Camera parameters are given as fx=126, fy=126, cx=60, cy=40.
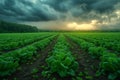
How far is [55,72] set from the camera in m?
6.32

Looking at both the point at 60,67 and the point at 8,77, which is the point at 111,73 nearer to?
the point at 60,67

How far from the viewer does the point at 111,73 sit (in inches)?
225

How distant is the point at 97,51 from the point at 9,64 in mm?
6481

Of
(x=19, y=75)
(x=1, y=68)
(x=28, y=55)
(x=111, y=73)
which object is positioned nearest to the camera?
(x=111, y=73)

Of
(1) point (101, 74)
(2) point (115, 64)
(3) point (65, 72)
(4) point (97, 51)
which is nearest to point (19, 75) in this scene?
(3) point (65, 72)

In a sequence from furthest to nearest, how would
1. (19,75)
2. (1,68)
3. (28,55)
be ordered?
(28,55)
(19,75)
(1,68)

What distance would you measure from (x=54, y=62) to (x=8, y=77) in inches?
93.2

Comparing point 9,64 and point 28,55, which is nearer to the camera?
point 9,64

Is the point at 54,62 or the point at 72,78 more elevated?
the point at 54,62

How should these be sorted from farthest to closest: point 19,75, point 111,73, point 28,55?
point 28,55, point 19,75, point 111,73

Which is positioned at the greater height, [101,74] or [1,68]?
[1,68]

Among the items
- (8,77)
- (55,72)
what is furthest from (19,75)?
(55,72)

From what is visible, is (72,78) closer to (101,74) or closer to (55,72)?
(55,72)

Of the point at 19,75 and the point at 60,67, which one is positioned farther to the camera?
the point at 19,75
